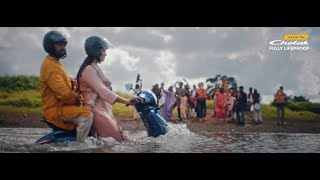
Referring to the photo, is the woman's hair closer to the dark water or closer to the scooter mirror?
the scooter mirror

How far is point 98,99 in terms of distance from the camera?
682 centimetres

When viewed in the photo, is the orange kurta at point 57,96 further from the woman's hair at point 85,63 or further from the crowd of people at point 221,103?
the crowd of people at point 221,103

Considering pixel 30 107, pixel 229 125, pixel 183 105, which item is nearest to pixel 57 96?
pixel 30 107

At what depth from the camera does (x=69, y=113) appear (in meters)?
6.66

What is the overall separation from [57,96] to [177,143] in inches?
72.3

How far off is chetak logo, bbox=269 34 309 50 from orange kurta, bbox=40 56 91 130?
9.76ft

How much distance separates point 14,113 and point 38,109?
1.95ft

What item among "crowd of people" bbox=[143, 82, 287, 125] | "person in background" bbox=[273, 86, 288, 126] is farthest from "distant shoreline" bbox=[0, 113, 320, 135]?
"person in background" bbox=[273, 86, 288, 126]

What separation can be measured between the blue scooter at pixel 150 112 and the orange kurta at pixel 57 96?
2.42ft

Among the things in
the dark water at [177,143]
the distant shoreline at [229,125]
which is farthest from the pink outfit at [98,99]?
the distant shoreline at [229,125]

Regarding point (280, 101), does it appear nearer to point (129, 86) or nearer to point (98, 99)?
point (129, 86)

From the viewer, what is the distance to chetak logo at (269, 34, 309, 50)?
289 inches
